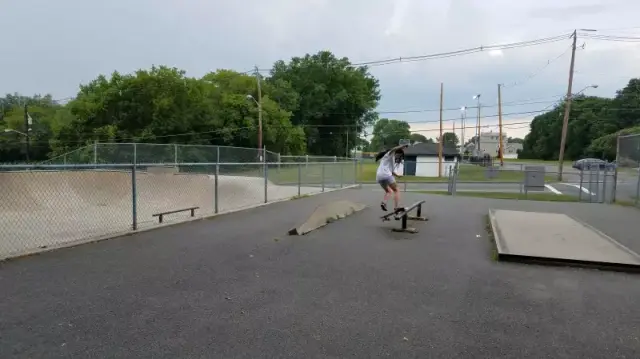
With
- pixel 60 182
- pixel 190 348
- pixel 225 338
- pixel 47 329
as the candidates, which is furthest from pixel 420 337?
pixel 60 182

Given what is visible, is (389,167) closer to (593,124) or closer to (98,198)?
(98,198)

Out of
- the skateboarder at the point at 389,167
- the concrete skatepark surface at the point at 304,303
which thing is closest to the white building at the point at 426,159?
the skateboarder at the point at 389,167

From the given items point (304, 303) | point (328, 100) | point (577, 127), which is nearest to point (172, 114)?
point (328, 100)

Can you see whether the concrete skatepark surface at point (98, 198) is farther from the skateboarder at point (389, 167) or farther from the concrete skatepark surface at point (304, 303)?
the skateboarder at point (389, 167)

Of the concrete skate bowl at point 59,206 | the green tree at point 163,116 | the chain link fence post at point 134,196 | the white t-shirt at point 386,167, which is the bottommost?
the concrete skate bowl at point 59,206

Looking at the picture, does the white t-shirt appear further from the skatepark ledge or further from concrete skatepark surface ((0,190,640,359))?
concrete skatepark surface ((0,190,640,359))

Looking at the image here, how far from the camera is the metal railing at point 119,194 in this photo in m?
10.1

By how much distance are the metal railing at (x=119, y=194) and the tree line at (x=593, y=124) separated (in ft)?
244

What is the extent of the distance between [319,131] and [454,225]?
66076 mm

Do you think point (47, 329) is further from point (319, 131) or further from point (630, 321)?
point (319, 131)

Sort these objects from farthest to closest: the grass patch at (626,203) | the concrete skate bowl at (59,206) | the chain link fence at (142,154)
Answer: the chain link fence at (142,154)
the grass patch at (626,203)
the concrete skate bowl at (59,206)

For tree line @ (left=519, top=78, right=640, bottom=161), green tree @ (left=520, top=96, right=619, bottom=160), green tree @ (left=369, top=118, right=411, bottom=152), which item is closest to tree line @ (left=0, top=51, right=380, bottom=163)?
tree line @ (left=519, top=78, right=640, bottom=161)

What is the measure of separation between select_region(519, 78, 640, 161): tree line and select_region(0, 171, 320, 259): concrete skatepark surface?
7532cm

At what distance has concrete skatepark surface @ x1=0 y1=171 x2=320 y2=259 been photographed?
9.88 meters
